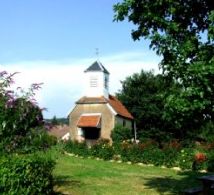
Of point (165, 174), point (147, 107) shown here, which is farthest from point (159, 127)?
point (165, 174)

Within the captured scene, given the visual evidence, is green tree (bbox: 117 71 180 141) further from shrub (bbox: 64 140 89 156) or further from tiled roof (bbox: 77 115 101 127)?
shrub (bbox: 64 140 89 156)

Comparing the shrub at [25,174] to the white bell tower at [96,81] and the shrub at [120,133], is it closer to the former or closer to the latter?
the shrub at [120,133]

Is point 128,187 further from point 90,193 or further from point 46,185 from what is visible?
point 46,185

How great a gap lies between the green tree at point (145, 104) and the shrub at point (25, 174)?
33.6 m

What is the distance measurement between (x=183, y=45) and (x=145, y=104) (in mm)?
36863

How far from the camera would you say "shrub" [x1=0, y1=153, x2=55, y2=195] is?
13250 mm

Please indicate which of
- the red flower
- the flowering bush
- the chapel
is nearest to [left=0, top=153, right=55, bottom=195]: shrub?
the flowering bush

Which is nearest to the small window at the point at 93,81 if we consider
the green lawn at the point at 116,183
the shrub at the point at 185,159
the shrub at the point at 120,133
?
the shrub at the point at 120,133

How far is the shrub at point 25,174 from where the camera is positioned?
1325 cm

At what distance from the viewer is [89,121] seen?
163ft

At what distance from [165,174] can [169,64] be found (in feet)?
41.2

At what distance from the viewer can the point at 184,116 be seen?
533 inches

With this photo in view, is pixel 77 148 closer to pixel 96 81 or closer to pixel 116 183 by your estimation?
pixel 96 81

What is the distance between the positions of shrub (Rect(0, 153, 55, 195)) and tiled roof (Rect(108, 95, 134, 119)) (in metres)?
34.9
